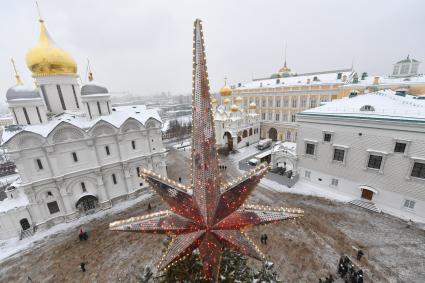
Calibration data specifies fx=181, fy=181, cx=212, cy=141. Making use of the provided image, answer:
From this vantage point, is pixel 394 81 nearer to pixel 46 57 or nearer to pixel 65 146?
pixel 65 146

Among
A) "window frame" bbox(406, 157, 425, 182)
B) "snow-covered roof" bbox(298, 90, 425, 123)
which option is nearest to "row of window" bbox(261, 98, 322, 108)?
"snow-covered roof" bbox(298, 90, 425, 123)

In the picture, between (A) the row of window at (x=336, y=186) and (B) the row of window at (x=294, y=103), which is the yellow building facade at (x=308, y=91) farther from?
(A) the row of window at (x=336, y=186)

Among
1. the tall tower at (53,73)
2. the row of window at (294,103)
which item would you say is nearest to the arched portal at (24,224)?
the tall tower at (53,73)

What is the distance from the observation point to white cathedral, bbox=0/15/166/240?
51.5 ft

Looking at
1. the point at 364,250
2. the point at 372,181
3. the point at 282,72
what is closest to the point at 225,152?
the point at 372,181

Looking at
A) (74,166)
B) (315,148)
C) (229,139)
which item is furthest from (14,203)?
(315,148)

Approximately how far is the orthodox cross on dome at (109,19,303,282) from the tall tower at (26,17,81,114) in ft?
69.8

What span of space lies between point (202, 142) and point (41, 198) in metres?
19.5

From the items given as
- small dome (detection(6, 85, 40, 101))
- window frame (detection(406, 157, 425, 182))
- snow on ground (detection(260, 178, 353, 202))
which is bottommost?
snow on ground (detection(260, 178, 353, 202))

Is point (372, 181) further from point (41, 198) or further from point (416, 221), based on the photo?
point (41, 198)

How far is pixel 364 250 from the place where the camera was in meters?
13.4

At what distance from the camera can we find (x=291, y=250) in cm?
1376

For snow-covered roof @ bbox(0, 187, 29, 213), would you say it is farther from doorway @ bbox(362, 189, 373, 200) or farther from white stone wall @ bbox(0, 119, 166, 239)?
doorway @ bbox(362, 189, 373, 200)

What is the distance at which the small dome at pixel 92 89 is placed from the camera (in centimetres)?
1791
